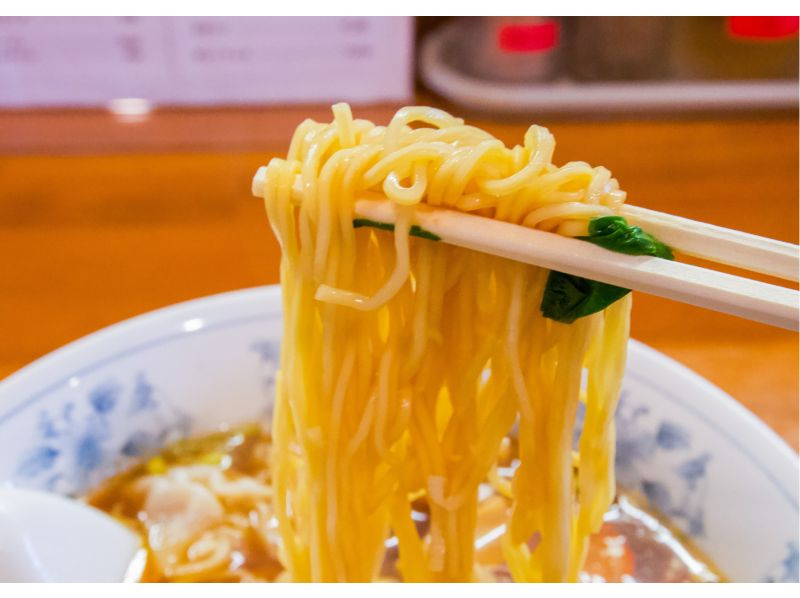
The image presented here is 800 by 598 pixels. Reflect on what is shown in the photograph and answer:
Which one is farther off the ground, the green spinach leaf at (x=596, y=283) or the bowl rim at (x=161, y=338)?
the green spinach leaf at (x=596, y=283)

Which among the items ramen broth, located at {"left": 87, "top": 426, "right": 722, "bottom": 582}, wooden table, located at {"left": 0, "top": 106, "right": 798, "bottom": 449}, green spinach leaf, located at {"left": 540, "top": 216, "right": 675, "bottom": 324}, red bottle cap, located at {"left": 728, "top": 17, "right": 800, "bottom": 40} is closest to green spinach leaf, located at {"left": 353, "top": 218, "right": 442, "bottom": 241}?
green spinach leaf, located at {"left": 540, "top": 216, "right": 675, "bottom": 324}

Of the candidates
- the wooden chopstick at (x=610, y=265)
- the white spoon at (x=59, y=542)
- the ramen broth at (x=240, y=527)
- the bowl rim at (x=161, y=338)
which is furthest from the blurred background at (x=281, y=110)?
the wooden chopstick at (x=610, y=265)

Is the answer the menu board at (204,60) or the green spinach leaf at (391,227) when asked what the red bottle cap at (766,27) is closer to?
the menu board at (204,60)

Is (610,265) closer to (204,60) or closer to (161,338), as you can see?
(161,338)

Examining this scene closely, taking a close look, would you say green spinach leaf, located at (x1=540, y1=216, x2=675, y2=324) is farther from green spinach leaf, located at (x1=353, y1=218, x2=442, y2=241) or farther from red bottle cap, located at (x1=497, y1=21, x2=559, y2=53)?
red bottle cap, located at (x1=497, y1=21, x2=559, y2=53)

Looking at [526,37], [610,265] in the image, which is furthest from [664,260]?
[526,37]
